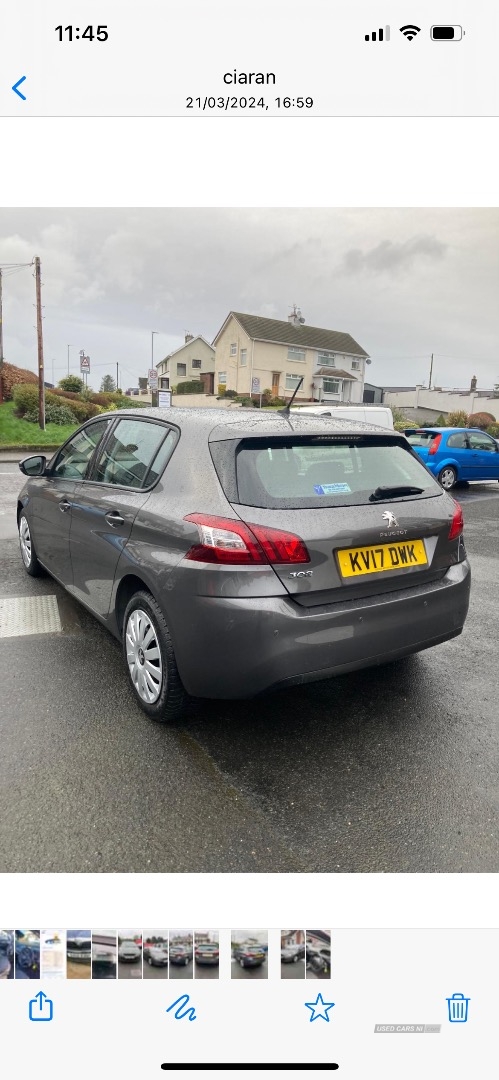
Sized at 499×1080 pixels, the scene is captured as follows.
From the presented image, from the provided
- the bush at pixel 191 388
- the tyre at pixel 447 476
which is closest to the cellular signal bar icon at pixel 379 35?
the tyre at pixel 447 476

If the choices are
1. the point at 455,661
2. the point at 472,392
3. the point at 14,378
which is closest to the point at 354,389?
the point at 472,392

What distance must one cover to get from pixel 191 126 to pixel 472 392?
67643 mm

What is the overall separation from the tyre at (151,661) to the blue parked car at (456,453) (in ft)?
37.1

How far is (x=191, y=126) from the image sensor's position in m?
2.75

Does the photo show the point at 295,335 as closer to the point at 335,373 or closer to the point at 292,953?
the point at 335,373

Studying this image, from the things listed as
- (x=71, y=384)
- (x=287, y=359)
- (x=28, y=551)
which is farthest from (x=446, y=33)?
(x=287, y=359)

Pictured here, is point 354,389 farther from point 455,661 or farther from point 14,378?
point 455,661

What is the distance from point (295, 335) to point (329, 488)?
5178 centimetres

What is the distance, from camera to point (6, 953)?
1545 millimetres

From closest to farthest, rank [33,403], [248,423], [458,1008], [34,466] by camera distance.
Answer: [458,1008], [248,423], [34,466], [33,403]

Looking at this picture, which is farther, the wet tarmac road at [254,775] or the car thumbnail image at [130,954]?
the wet tarmac road at [254,775]

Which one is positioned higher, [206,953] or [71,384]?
[71,384]

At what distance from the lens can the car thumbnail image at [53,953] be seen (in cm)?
151

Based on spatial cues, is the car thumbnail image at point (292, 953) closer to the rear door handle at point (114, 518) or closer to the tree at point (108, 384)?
the rear door handle at point (114, 518)
